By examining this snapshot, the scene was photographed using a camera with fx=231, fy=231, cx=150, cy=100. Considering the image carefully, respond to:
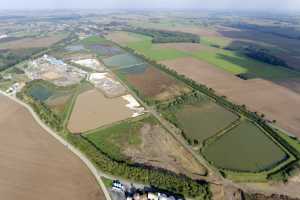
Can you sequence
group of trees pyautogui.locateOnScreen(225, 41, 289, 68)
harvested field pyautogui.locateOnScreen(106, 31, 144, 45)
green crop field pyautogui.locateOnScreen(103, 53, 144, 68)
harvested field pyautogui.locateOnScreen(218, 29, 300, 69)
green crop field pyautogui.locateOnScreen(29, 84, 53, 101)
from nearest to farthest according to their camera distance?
green crop field pyautogui.locateOnScreen(29, 84, 53, 101), green crop field pyautogui.locateOnScreen(103, 53, 144, 68), group of trees pyautogui.locateOnScreen(225, 41, 289, 68), harvested field pyautogui.locateOnScreen(218, 29, 300, 69), harvested field pyautogui.locateOnScreen(106, 31, 144, 45)

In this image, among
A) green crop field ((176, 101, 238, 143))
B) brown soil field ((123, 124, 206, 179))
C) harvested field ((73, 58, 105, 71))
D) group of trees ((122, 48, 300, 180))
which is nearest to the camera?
brown soil field ((123, 124, 206, 179))

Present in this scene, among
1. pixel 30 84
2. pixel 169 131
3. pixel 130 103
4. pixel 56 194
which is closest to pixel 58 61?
pixel 30 84

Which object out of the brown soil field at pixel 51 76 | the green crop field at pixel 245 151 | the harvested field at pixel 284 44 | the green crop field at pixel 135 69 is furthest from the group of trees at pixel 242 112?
the harvested field at pixel 284 44

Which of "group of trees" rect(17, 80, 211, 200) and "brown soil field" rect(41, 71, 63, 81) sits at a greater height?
"group of trees" rect(17, 80, 211, 200)

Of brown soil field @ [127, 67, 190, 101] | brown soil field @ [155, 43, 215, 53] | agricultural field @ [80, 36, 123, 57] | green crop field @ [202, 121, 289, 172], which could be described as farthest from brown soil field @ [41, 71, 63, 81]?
brown soil field @ [155, 43, 215, 53]

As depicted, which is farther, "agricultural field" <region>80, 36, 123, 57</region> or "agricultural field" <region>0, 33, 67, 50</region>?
"agricultural field" <region>0, 33, 67, 50</region>

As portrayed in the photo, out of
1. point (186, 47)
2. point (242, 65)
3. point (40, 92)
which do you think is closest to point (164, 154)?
point (40, 92)

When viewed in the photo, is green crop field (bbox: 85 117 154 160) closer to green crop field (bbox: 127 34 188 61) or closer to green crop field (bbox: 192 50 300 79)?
green crop field (bbox: 192 50 300 79)
